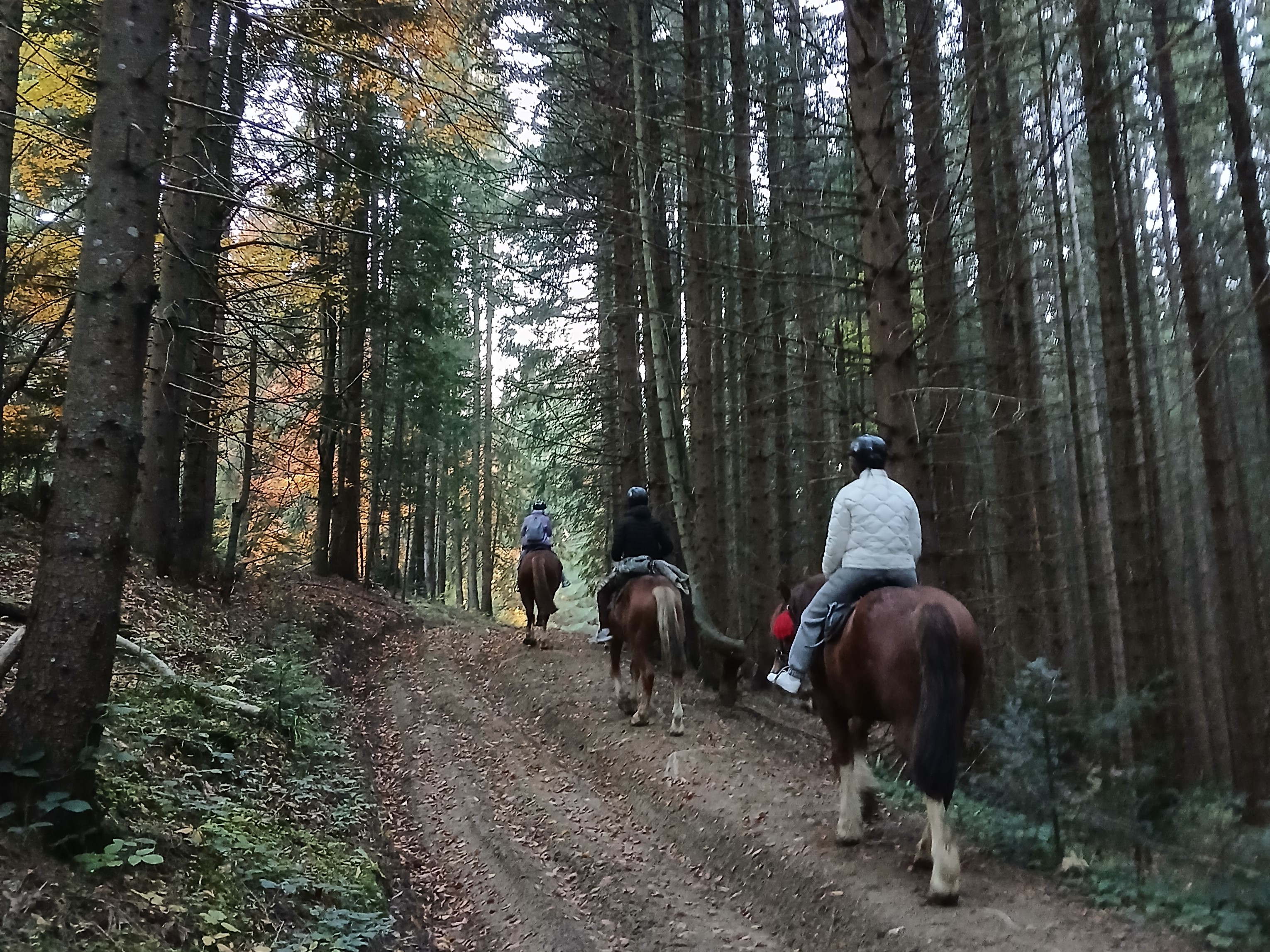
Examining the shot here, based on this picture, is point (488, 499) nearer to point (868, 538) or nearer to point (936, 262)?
point (936, 262)

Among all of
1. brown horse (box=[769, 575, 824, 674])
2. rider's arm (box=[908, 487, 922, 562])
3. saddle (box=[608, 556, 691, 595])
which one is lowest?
brown horse (box=[769, 575, 824, 674])

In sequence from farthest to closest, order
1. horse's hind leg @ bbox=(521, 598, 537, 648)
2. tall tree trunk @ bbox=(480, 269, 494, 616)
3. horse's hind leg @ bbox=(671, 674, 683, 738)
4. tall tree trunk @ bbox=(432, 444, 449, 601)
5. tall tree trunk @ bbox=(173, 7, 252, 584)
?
tall tree trunk @ bbox=(480, 269, 494, 616)
tall tree trunk @ bbox=(432, 444, 449, 601)
horse's hind leg @ bbox=(521, 598, 537, 648)
tall tree trunk @ bbox=(173, 7, 252, 584)
horse's hind leg @ bbox=(671, 674, 683, 738)

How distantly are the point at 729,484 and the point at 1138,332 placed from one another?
352 inches

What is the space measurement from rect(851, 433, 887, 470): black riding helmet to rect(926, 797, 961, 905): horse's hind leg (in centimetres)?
231

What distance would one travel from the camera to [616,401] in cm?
1706

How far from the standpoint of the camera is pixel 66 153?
31.2ft

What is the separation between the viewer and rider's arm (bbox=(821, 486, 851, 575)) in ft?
18.7

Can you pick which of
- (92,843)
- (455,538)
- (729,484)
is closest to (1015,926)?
(92,843)

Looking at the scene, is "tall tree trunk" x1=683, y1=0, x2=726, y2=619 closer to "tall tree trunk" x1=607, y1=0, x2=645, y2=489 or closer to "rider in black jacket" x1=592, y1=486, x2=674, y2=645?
"tall tree trunk" x1=607, y1=0, x2=645, y2=489

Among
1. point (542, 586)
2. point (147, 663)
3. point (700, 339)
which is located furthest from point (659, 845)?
point (542, 586)

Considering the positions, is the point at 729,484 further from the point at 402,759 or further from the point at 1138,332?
the point at 402,759

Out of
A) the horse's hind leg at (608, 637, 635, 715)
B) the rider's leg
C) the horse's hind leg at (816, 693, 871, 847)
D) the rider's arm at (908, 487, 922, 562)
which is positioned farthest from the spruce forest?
the rider's leg

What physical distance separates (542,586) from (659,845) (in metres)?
8.03

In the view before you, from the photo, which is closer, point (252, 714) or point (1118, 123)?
point (252, 714)
